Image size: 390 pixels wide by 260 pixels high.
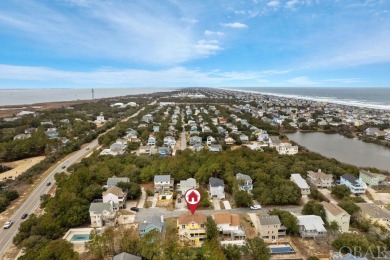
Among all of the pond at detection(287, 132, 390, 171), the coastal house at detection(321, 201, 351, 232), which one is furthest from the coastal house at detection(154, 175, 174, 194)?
the pond at detection(287, 132, 390, 171)

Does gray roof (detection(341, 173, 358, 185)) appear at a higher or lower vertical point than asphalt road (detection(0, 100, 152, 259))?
higher

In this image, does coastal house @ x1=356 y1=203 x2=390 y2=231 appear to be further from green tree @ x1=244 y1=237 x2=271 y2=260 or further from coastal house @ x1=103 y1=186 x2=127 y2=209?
coastal house @ x1=103 y1=186 x2=127 y2=209

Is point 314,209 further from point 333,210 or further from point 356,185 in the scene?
point 356,185

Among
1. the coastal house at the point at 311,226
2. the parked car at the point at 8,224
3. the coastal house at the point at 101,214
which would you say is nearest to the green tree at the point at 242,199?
the coastal house at the point at 311,226

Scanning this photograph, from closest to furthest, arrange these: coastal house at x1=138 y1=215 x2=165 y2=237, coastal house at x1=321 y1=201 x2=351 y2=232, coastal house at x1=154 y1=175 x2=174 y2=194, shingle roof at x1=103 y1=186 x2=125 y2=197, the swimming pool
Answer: coastal house at x1=138 y1=215 x2=165 y2=237 < the swimming pool < coastal house at x1=321 y1=201 x2=351 y2=232 < shingle roof at x1=103 y1=186 x2=125 y2=197 < coastal house at x1=154 y1=175 x2=174 y2=194

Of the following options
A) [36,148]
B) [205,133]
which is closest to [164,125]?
[205,133]

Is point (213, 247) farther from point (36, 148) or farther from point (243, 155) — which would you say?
point (36, 148)

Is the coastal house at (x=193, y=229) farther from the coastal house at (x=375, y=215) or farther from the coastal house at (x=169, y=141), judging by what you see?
the coastal house at (x=169, y=141)
